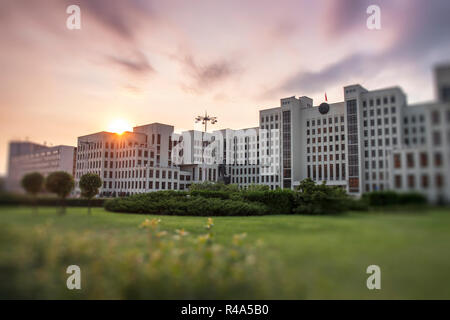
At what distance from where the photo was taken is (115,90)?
21.1ft

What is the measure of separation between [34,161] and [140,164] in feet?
14.2

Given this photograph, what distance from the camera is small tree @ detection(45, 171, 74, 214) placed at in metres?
4.98

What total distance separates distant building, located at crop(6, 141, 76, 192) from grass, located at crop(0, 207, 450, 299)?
539 mm

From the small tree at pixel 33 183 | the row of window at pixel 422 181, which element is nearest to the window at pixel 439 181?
the row of window at pixel 422 181

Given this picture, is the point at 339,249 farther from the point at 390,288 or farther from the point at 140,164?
the point at 140,164

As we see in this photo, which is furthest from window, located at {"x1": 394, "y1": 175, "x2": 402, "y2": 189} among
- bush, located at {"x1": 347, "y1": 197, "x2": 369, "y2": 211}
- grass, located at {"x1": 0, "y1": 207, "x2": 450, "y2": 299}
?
bush, located at {"x1": 347, "y1": 197, "x2": 369, "y2": 211}

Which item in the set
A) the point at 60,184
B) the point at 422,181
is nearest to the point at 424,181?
the point at 422,181

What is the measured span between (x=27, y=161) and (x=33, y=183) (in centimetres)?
Result: 41

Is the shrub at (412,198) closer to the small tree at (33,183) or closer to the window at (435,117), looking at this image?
the window at (435,117)

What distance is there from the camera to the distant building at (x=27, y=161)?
4593 millimetres

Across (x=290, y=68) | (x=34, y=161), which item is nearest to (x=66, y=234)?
(x=34, y=161)

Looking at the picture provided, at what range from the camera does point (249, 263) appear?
4098 millimetres

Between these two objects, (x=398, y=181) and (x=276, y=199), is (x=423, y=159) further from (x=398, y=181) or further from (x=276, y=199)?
(x=276, y=199)

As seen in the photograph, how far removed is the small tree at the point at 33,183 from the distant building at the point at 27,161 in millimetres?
69
